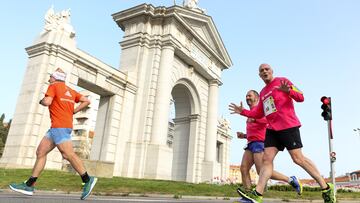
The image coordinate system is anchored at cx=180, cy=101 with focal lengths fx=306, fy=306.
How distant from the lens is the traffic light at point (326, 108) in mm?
8367

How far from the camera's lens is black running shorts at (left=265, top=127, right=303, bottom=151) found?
157 inches

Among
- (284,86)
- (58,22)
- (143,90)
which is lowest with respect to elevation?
(284,86)

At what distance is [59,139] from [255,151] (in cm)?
330

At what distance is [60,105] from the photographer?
484 centimetres

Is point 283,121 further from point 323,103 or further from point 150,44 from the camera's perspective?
point 150,44

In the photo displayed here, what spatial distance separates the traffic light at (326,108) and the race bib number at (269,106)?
15.9 feet

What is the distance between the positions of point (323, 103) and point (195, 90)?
1600 centimetres

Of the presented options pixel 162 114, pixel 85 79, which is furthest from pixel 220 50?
pixel 85 79

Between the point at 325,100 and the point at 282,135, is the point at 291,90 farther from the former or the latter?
the point at 325,100

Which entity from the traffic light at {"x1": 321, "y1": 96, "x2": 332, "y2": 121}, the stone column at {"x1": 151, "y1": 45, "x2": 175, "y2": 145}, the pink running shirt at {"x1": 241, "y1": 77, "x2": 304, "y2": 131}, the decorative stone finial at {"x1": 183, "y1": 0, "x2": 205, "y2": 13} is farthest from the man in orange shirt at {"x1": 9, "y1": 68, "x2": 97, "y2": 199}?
the decorative stone finial at {"x1": 183, "y1": 0, "x2": 205, "y2": 13}

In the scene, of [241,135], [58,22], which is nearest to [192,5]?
[58,22]

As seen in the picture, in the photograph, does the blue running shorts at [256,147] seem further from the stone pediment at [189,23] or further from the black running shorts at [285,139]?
the stone pediment at [189,23]

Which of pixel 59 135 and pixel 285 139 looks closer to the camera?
pixel 285 139

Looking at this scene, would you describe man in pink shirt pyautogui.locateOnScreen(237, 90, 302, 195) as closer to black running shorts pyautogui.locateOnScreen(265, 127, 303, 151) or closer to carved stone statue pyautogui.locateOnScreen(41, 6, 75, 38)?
black running shorts pyautogui.locateOnScreen(265, 127, 303, 151)
